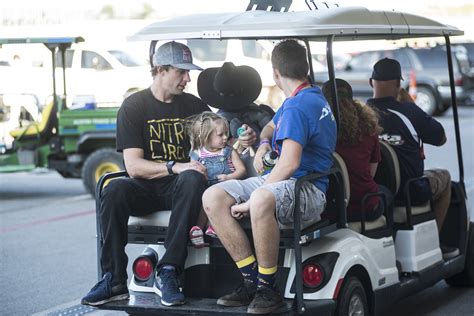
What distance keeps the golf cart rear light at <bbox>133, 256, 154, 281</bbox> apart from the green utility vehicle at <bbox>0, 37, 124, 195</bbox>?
24.7ft

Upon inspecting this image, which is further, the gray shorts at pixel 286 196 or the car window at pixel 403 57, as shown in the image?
the car window at pixel 403 57

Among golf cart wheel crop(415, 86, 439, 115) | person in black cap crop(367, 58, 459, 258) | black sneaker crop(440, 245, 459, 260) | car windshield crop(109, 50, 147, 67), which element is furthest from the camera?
golf cart wheel crop(415, 86, 439, 115)

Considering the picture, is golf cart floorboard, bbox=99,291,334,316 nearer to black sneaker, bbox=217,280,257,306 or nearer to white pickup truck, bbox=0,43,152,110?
black sneaker, bbox=217,280,257,306

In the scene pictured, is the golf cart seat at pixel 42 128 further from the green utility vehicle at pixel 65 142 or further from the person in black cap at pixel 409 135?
the person in black cap at pixel 409 135

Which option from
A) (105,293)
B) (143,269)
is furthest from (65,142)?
(105,293)

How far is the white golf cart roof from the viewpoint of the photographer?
5.45 meters

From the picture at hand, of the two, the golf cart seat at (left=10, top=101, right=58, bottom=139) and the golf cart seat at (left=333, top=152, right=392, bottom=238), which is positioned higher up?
the golf cart seat at (left=10, top=101, right=58, bottom=139)

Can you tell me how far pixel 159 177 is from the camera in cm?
587

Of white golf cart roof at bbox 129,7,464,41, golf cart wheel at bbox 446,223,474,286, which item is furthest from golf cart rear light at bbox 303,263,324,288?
golf cart wheel at bbox 446,223,474,286

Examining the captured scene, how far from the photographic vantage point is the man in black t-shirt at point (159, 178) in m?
5.53

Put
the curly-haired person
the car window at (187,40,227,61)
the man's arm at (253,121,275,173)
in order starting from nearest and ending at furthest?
the man's arm at (253,121,275,173) < the curly-haired person < the car window at (187,40,227,61)

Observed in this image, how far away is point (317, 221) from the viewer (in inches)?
219

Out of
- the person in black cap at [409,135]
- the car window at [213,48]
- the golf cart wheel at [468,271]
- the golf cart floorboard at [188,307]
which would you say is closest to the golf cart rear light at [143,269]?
the golf cart floorboard at [188,307]

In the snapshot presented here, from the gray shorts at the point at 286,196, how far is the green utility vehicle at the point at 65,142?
7.96 m
